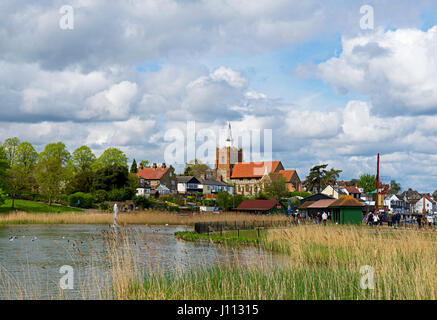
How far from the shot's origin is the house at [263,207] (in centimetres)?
6938

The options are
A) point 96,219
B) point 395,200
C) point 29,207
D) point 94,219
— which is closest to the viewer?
point 94,219

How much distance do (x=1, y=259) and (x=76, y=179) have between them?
6875 centimetres

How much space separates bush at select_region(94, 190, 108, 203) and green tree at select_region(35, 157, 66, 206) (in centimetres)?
771

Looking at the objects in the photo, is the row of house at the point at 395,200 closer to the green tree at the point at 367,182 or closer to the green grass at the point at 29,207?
the green tree at the point at 367,182

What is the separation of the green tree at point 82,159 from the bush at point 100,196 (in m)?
26.6

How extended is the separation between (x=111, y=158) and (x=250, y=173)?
74.1 meters

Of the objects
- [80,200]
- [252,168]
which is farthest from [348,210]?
[252,168]

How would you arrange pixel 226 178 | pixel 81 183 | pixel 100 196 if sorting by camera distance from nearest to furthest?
pixel 100 196 < pixel 81 183 < pixel 226 178

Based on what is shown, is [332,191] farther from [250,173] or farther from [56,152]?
[56,152]

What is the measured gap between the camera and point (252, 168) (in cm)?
17362

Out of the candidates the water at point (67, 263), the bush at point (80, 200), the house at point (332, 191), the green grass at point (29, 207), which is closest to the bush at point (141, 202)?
the bush at point (80, 200)

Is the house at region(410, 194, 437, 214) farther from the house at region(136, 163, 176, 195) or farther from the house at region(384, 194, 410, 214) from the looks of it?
the house at region(136, 163, 176, 195)

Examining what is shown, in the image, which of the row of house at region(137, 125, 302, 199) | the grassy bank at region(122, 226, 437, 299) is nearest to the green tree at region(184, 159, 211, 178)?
the row of house at region(137, 125, 302, 199)

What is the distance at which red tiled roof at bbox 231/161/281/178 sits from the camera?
16888 centimetres
